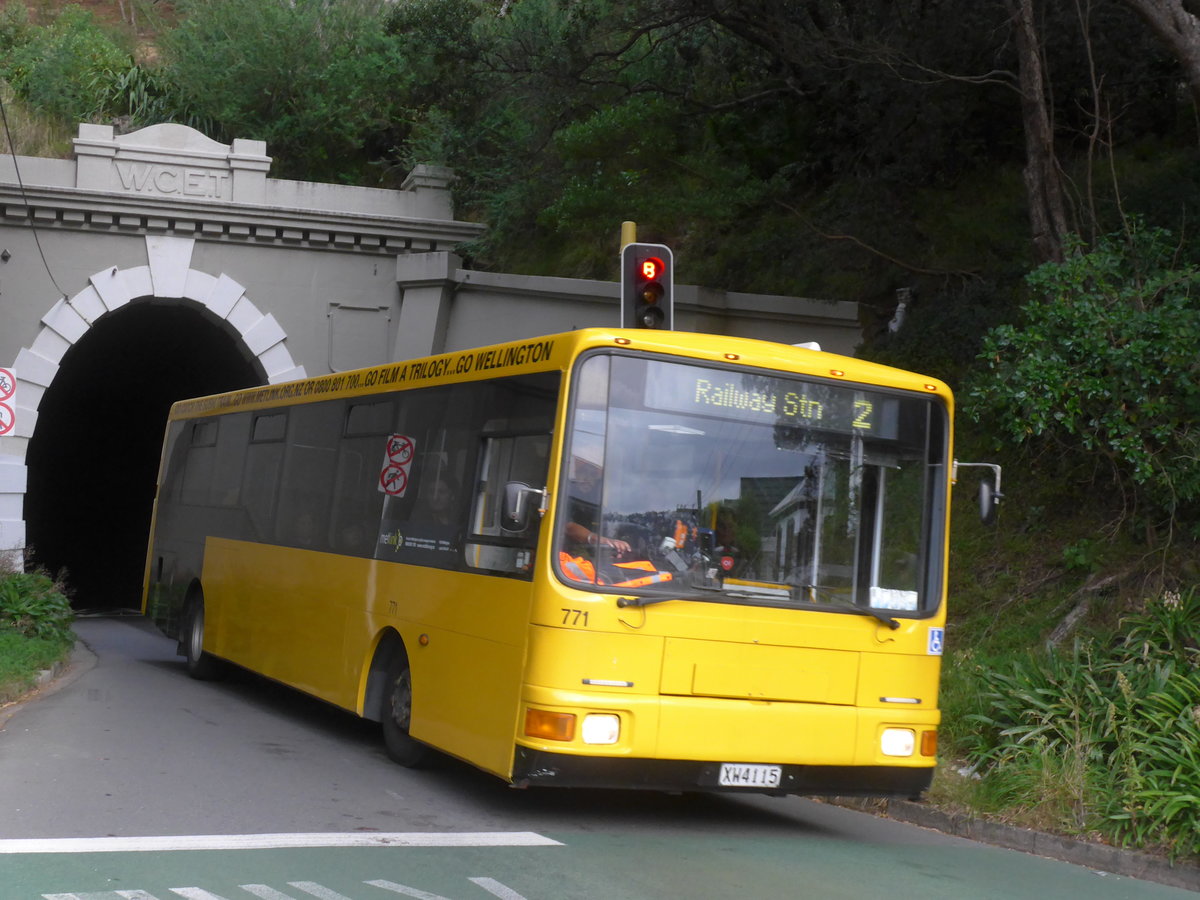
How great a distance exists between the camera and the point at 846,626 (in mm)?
7977

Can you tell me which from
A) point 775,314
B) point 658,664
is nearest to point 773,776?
point 658,664

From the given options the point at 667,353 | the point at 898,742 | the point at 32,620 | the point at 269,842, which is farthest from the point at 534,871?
the point at 32,620

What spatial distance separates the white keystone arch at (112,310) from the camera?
74.3ft

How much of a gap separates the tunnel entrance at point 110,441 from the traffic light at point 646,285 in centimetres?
1830

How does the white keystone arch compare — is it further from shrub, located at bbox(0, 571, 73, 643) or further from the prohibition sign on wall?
the prohibition sign on wall

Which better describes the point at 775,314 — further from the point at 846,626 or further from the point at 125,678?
the point at 846,626

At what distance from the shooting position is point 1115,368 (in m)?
10.7

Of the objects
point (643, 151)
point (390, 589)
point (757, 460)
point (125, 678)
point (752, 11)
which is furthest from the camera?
point (643, 151)

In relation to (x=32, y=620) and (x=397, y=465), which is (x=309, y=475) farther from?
(x=32, y=620)

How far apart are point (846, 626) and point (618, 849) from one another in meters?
1.84

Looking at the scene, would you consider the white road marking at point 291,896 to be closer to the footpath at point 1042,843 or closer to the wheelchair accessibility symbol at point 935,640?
the wheelchair accessibility symbol at point 935,640

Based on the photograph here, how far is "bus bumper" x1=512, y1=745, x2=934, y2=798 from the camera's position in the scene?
24.1 feet

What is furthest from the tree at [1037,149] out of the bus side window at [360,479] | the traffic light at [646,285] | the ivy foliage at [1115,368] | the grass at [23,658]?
the grass at [23,658]

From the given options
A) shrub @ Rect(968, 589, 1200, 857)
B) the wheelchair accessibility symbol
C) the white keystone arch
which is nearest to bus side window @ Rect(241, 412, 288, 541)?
shrub @ Rect(968, 589, 1200, 857)
